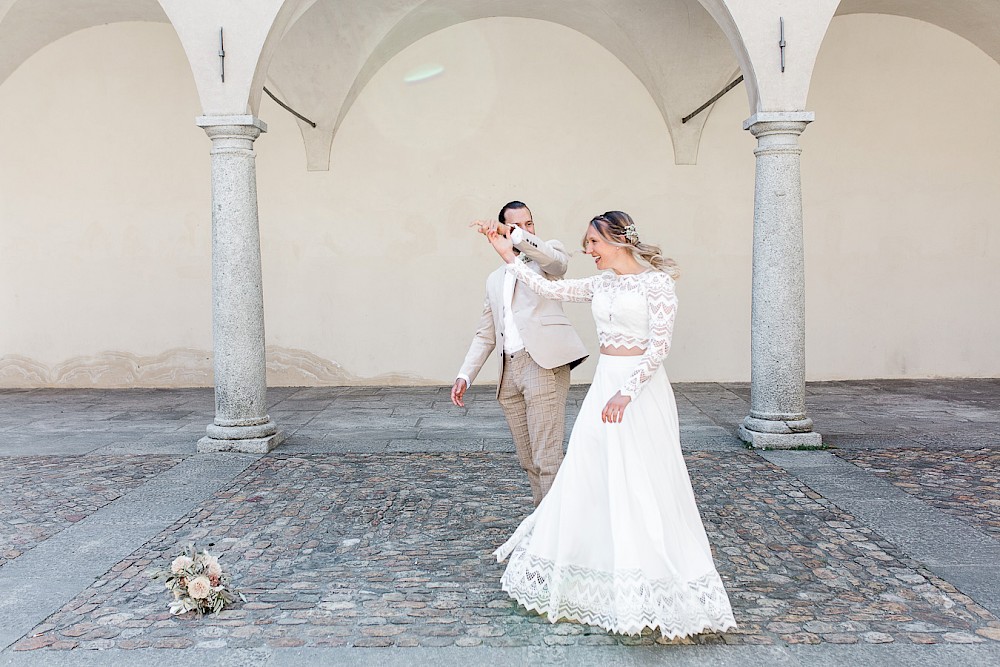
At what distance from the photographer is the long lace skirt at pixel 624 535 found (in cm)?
325

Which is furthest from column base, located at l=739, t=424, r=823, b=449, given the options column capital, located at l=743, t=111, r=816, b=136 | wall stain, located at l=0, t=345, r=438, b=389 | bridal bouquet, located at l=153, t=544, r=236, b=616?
wall stain, located at l=0, t=345, r=438, b=389

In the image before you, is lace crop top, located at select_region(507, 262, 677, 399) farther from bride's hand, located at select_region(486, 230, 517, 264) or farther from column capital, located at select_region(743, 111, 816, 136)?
column capital, located at select_region(743, 111, 816, 136)

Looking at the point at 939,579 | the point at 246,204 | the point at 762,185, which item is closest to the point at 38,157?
the point at 246,204

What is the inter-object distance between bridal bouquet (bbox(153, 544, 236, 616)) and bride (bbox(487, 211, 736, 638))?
1.27 metres

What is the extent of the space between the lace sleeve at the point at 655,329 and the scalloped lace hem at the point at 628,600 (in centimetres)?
72

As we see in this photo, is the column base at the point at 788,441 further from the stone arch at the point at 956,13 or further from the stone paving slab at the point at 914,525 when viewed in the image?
the stone arch at the point at 956,13

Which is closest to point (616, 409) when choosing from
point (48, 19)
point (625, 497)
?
point (625, 497)

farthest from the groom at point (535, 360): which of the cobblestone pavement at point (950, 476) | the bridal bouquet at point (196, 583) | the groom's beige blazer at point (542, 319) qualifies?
the cobblestone pavement at point (950, 476)

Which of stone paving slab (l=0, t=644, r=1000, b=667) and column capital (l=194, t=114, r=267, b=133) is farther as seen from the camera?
column capital (l=194, t=114, r=267, b=133)

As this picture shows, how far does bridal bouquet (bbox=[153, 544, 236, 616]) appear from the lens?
11.8 feet

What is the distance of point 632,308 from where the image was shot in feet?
11.4

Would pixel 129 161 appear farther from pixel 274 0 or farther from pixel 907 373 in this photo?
pixel 907 373

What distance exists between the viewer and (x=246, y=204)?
6910 mm

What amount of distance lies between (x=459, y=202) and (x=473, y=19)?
2215 mm
